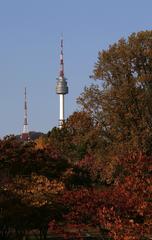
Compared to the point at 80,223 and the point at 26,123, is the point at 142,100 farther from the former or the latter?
the point at 26,123

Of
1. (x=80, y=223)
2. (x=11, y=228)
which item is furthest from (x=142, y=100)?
(x=80, y=223)

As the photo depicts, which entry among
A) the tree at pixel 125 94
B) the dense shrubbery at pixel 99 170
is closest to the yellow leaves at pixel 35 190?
the dense shrubbery at pixel 99 170

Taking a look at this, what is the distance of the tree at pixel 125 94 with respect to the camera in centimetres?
3241

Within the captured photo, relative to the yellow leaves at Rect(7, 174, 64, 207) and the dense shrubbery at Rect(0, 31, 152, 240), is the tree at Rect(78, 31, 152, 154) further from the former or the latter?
the yellow leaves at Rect(7, 174, 64, 207)

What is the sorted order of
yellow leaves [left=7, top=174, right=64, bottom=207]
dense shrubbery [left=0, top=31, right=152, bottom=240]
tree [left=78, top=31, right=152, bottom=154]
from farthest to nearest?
tree [left=78, top=31, right=152, bottom=154] < yellow leaves [left=7, top=174, right=64, bottom=207] < dense shrubbery [left=0, top=31, right=152, bottom=240]

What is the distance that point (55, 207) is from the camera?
18203mm

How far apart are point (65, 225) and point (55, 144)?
107 feet

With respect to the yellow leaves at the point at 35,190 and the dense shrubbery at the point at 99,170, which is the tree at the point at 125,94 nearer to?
the dense shrubbery at the point at 99,170

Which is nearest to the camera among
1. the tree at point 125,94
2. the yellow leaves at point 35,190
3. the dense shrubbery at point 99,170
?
the dense shrubbery at point 99,170

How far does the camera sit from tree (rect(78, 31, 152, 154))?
32.4 meters

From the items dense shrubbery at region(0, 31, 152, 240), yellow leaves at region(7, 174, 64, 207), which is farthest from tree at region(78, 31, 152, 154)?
yellow leaves at region(7, 174, 64, 207)

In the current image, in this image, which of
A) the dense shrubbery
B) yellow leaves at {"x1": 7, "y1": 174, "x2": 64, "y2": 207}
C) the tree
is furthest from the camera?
the tree

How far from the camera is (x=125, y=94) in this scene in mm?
32219

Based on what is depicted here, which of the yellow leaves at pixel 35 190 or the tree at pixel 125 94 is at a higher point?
the tree at pixel 125 94
